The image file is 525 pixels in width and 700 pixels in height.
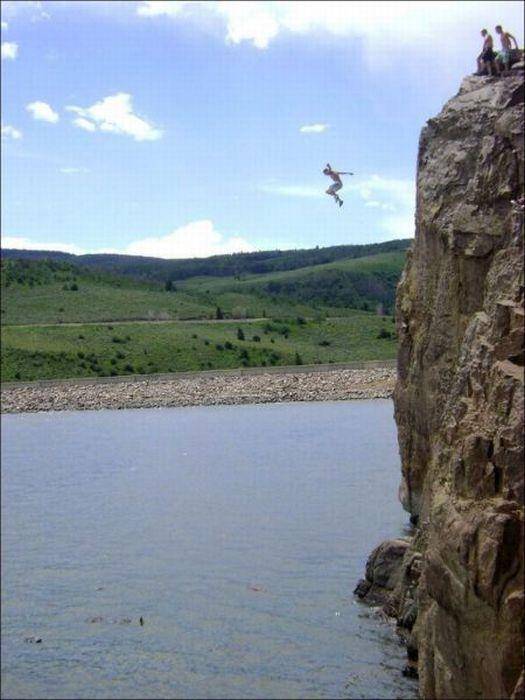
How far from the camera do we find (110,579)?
2994 cm

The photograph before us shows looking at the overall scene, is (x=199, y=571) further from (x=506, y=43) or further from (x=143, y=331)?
(x=143, y=331)

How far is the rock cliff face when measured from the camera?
1365 cm

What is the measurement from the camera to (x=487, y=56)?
68.8ft

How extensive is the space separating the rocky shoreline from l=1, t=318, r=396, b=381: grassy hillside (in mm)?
5076

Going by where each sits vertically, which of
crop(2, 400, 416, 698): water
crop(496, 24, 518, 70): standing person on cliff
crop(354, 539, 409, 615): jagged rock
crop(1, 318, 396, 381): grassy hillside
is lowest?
crop(2, 400, 416, 698): water

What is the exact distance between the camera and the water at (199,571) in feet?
74.0

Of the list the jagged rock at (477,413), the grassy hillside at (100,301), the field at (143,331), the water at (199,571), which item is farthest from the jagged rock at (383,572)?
the grassy hillside at (100,301)

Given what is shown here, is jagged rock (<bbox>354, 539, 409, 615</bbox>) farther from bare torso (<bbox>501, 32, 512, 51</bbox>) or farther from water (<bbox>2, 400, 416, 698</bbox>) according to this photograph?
bare torso (<bbox>501, 32, 512, 51</bbox>)

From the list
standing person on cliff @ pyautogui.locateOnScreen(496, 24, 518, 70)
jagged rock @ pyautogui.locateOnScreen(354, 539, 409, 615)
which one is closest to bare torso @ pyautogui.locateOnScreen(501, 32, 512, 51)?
standing person on cliff @ pyautogui.locateOnScreen(496, 24, 518, 70)

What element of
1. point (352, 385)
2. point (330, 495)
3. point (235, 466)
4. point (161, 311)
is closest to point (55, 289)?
point (161, 311)

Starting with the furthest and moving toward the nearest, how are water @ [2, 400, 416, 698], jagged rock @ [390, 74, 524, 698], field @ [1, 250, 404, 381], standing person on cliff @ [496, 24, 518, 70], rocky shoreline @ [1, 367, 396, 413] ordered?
1. field @ [1, 250, 404, 381]
2. rocky shoreline @ [1, 367, 396, 413]
3. water @ [2, 400, 416, 698]
4. standing person on cliff @ [496, 24, 518, 70]
5. jagged rock @ [390, 74, 524, 698]

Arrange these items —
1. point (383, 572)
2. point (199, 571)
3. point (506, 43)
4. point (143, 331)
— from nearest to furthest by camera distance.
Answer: point (506, 43) < point (383, 572) < point (199, 571) < point (143, 331)

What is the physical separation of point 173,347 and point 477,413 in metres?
92.8

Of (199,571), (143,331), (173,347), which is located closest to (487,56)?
(199,571)
